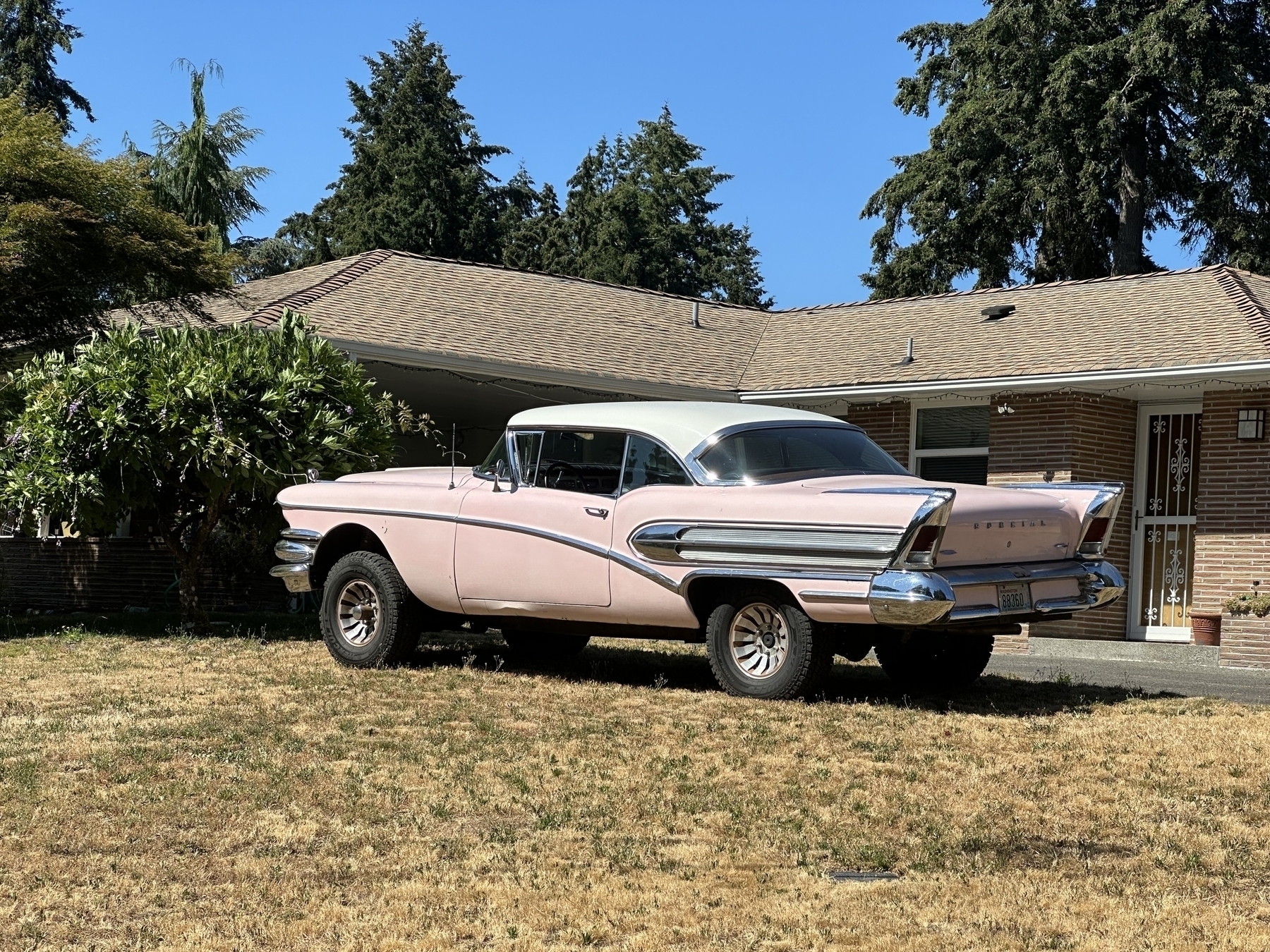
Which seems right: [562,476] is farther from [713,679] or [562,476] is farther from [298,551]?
[298,551]

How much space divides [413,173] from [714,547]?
117 ft

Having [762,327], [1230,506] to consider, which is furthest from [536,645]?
[762,327]

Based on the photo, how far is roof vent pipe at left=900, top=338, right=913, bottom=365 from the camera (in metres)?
18.4

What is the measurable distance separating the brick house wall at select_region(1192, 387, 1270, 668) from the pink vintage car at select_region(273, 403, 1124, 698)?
6.39 metres

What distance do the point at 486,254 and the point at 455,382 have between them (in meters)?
24.3

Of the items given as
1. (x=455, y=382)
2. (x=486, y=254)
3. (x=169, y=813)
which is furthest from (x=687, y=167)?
(x=169, y=813)

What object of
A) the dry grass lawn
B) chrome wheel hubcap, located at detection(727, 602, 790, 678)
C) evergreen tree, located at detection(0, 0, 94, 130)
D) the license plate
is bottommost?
the dry grass lawn

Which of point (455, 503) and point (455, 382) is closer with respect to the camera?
point (455, 503)

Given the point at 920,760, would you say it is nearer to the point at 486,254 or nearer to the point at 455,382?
the point at 455,382

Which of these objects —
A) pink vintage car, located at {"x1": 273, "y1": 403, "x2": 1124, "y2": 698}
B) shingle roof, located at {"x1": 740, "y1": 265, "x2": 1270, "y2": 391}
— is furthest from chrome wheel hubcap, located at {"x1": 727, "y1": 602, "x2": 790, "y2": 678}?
shingle roof, located at {"x1": 740, "y1": 265, "x2": 1270, "y2": 391}

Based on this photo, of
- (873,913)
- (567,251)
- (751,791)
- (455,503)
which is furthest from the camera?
(567,251)

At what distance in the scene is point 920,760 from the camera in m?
7.61

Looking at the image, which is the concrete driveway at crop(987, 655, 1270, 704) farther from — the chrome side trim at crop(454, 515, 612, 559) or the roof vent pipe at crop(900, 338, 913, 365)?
the roof vent pipe at crop(900, 338, 913, 365)

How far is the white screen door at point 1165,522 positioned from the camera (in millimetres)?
16219
